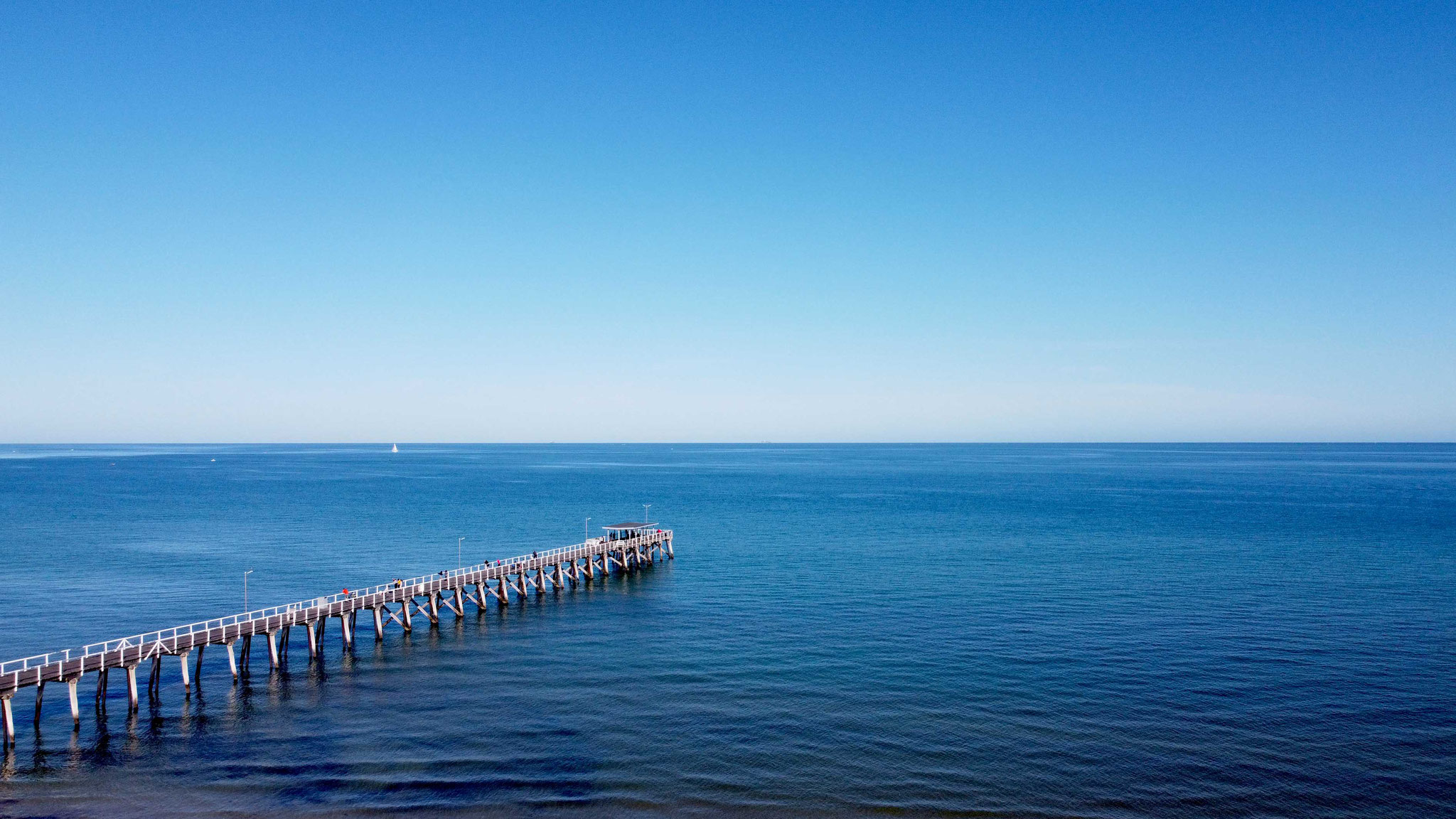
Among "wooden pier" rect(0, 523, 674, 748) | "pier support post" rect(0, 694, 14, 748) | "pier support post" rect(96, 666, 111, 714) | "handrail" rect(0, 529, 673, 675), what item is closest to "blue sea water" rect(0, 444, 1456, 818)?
"pier support post" rect(96, 666, 111, 714)

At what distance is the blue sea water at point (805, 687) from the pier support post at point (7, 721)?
3.00ft

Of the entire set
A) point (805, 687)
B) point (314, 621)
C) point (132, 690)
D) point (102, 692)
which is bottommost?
point (805, 687)

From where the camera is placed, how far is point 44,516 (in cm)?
11669

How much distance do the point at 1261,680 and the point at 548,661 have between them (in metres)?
36.0

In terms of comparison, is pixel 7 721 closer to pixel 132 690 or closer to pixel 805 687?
pixel 132 690

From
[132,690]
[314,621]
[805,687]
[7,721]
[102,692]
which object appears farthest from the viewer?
[314,621]

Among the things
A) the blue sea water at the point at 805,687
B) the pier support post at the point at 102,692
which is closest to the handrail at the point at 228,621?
the pier support post at the point at 102,692

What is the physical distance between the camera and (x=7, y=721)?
3506 centimetres

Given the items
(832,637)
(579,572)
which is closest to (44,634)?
(579,572)

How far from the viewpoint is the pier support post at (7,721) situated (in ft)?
114

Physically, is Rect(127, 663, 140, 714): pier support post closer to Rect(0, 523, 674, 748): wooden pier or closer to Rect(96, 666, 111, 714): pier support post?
Rect(0, 523, 674, 748): wooden pier

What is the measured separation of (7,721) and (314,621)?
16289 millimetres

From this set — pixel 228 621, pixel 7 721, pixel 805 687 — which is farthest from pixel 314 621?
pixel 805 687

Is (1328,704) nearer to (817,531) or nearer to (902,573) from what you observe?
(902,573)
